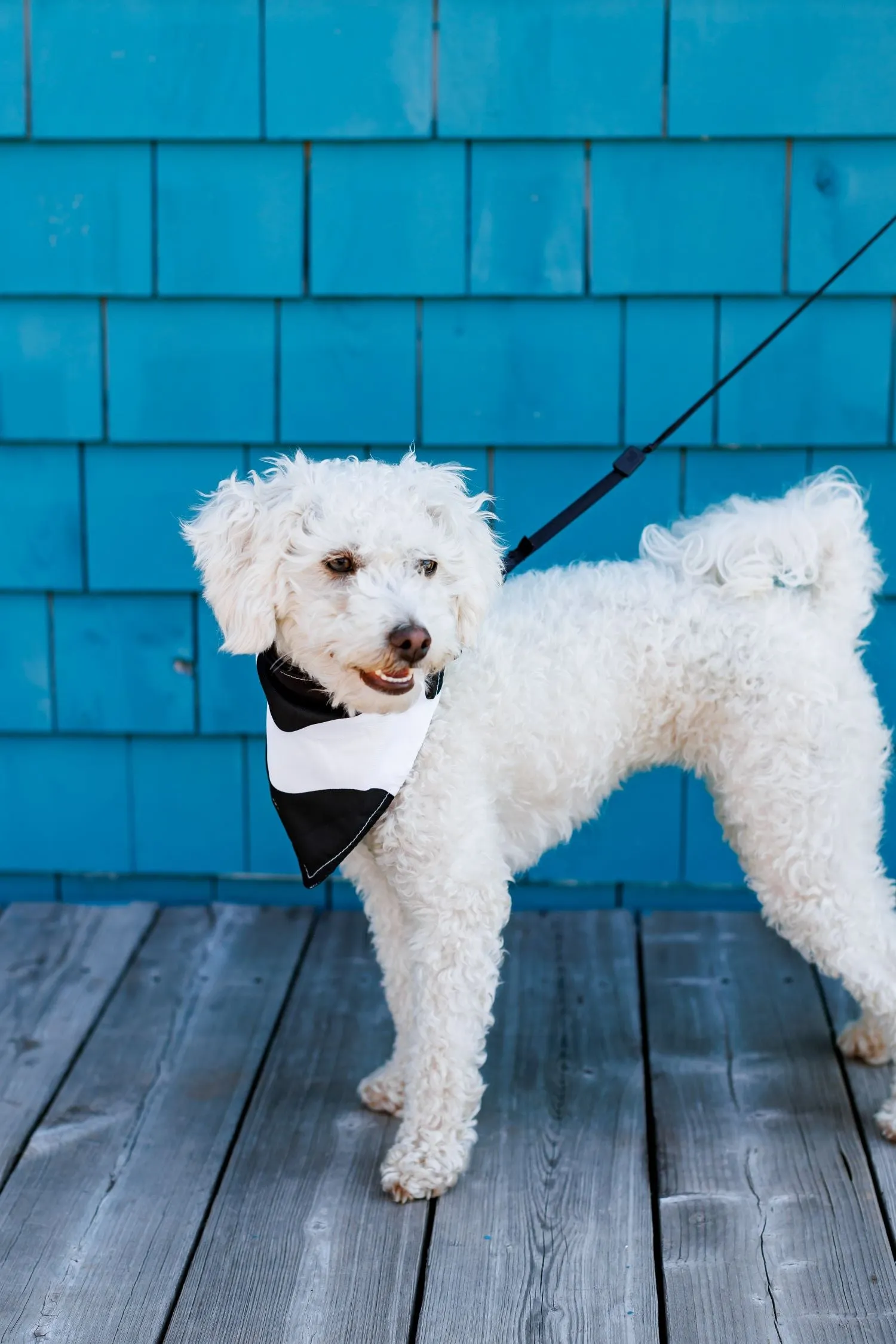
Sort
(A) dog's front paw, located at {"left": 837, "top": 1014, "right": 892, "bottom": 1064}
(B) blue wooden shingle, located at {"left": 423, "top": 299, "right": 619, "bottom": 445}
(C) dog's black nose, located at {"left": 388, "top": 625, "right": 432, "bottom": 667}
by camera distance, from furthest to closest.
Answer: (B) blue wooden shingle, located at {"left": 423, "top": 299, "right": 619, "bottom": 445}
(A) dog's front paw, located at {"left": 837, "top": 1014, "right": 892, "bottom": 1064}
(C) dog's black nose, located at {"left": 388, "top": 625, "right": 432, "bottom": 667}

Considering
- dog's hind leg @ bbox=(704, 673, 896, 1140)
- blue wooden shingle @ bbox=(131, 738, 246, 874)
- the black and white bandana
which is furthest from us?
blue wooden shingle @ bbox=(131, 738, 246, 874)

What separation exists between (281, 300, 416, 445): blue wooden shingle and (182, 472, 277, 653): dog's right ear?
1163mm

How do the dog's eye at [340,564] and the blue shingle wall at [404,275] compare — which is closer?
the dog's eye at [340,564]

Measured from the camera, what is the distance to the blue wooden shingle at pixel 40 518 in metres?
3.65

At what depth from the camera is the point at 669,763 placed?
2934 millimetres

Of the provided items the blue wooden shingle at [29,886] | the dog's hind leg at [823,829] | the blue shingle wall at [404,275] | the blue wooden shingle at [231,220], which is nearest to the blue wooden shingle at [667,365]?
the blue shingle wall at [404,275]

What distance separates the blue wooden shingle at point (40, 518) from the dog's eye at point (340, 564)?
1.56 m

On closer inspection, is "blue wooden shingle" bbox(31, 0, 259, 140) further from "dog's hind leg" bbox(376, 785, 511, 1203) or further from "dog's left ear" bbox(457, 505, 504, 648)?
"dog's hind leg" bbox(376, 785, 511, 1203)

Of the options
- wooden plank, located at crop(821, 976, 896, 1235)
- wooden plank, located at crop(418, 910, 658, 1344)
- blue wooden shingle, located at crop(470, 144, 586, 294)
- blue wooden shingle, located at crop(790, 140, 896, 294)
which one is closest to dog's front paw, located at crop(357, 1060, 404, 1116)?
wooden plank, located at crop(418, 910, 658, 1344)

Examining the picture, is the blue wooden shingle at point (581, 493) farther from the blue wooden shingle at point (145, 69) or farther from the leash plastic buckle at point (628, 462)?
the blue wooden shingle at point (145, 69)

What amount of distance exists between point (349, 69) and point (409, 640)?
1.88 m

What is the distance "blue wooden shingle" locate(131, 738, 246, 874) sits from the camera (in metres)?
3.83

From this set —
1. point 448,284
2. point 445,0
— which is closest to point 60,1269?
point 448,284

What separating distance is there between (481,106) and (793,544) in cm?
148
